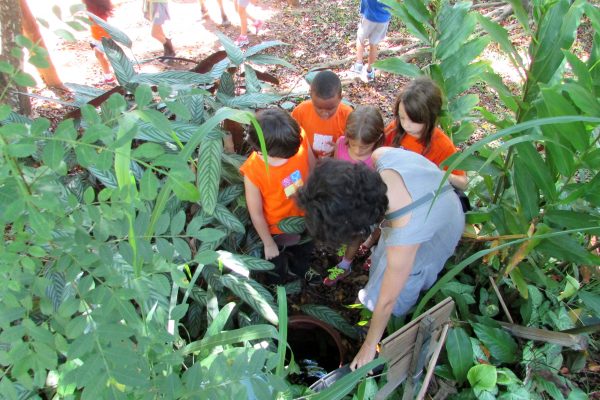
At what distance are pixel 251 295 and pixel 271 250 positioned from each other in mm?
298

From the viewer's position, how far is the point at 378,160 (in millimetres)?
1600

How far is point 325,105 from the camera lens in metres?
2.17

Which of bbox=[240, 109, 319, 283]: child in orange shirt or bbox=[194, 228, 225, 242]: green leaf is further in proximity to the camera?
bbox=[240, 109, 319, 283]: child in orange shirt

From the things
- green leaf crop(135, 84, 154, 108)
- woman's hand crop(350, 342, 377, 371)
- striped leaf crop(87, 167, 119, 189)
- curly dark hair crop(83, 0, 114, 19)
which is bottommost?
woman's hand crop(350, 342, 377, 371)

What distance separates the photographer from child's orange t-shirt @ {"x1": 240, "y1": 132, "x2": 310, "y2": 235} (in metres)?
1.83

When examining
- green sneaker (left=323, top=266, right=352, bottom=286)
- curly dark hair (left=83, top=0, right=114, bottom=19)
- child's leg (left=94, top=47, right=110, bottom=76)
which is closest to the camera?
green sneaker (left=323, top=266, right=352, bottom=286)

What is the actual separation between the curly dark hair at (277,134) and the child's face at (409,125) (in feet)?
1.56

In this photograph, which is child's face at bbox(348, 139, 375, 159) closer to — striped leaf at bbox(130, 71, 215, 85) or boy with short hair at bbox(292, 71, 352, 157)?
boy with short hair at bbox(292, 71, 352, 157)

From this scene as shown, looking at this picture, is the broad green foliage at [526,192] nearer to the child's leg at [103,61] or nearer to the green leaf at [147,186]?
the green leaf at [147,186]

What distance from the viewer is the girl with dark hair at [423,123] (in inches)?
72.0

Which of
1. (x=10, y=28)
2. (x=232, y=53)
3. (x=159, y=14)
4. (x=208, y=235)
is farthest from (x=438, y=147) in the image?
Answer: (x=159, y=14)

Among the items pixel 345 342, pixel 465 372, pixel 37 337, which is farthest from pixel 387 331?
pixel 37 337

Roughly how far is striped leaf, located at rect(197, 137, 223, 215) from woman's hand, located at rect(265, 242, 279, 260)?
1.64ft

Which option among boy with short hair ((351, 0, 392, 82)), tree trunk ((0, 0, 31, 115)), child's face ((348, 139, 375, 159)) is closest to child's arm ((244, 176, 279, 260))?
child's face ((348, 139, 375, 159))
